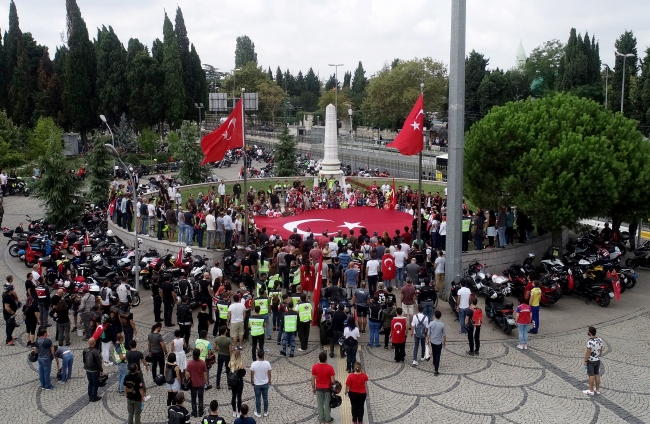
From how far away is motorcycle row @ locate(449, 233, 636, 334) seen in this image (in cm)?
1587

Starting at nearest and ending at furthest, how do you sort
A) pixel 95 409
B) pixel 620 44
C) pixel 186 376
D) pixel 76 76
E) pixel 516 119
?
pixel 186 376 < pixel 95 409 < pixel 516 119 < pixel 76 76 < pixel 620 44

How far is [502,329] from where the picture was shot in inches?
601

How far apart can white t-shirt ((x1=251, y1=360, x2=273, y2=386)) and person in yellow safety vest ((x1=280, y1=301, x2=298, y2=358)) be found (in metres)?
2.68

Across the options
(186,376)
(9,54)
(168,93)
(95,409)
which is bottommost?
(95,409)

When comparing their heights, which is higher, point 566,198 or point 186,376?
point 566,198

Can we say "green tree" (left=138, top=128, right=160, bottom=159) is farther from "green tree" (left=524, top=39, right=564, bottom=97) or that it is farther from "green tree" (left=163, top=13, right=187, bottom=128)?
"green tree" (left=524, top=39, right=564, bottom=97)

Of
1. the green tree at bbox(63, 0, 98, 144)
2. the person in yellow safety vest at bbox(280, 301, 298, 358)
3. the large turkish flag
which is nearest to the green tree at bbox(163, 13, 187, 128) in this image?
the green tree at bbox(63, 0, 98, 144)

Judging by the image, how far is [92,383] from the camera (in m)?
11.3

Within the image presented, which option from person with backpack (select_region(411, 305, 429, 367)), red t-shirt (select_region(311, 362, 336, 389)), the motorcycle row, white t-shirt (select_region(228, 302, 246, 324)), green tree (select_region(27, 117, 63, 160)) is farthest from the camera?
green tree (select_region(27, 117, 63, 160))

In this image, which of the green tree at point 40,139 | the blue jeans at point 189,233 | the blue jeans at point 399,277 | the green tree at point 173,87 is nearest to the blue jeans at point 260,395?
the blue jeans at point 399,277

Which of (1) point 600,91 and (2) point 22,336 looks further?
(1) point 600,91

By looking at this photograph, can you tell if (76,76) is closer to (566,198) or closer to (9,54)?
(9,54)

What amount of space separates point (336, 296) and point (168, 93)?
167ft

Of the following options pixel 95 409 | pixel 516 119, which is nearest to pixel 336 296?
pixel 95 409
